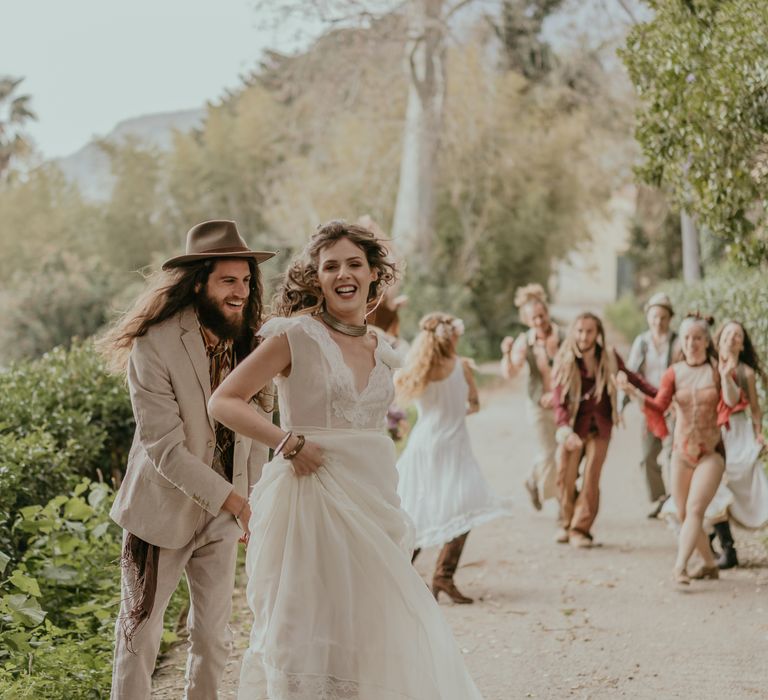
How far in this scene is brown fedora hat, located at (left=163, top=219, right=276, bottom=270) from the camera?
167 inches

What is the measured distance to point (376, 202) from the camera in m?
28.5

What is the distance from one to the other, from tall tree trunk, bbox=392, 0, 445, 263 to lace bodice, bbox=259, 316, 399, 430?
1834 centimetres

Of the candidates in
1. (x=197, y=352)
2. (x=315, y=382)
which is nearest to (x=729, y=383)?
(x=315, y=382)

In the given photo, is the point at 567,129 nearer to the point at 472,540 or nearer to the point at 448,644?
the point at 472,540

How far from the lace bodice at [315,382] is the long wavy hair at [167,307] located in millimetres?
484

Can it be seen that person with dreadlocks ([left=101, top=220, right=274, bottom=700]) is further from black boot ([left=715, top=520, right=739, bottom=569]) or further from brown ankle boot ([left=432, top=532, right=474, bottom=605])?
black boot ([left=715, top=520, right=739, bottom=569])

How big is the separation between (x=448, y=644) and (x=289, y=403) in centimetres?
107

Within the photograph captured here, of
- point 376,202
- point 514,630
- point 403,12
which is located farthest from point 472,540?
point 376,202

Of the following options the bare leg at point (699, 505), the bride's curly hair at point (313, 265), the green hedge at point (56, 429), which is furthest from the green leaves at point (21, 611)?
the bare leg at point (699, 505)

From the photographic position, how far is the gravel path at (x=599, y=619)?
213 inches

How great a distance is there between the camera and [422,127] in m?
23.7

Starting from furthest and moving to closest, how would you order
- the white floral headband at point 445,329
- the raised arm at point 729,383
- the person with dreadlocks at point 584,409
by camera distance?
the person with dreadlocks at point 584,409 < the raised arm at point 729,383 < the white floral headband at point 445,329

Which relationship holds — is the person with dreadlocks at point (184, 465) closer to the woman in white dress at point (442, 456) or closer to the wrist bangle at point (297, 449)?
the wrist bangle at point (297, 449)

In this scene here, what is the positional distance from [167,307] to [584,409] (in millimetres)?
5008
